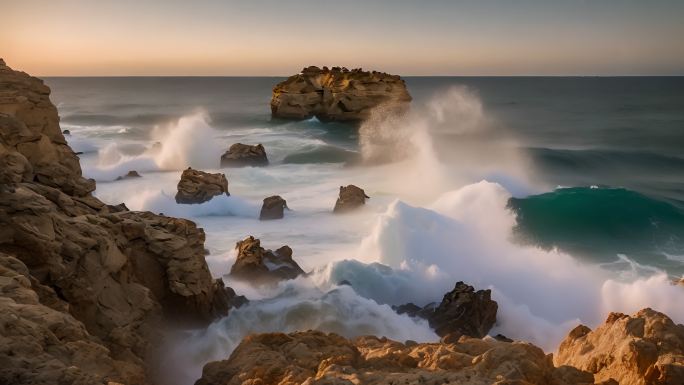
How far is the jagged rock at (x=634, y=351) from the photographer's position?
470cm

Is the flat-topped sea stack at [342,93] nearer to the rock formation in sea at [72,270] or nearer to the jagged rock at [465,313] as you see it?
the jagged rock at [465,313]

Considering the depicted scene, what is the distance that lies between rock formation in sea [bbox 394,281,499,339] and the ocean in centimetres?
36

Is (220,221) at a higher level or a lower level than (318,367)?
lower

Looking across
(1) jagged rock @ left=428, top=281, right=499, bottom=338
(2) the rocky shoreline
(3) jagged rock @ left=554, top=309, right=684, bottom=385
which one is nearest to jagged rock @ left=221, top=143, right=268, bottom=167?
(2) the rocky shoreline

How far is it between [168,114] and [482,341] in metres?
78.7

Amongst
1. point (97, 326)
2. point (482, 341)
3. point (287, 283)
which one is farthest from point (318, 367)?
point (287, 283)

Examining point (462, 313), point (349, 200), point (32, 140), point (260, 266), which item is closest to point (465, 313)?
point (462, 313)

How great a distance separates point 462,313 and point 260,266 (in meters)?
4.46

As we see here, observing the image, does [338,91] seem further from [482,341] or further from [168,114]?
[482,341]

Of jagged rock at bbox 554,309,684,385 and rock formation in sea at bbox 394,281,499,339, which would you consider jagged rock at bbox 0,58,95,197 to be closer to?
rock formation in sea at bbox 394,281,499,339

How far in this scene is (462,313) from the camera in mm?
10938

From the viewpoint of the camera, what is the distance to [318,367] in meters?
5.30

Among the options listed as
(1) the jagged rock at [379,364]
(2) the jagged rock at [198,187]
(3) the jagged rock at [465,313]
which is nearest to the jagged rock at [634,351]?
(1) the jagged rock at [379,364]

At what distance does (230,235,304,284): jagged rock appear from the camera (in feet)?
41.1
